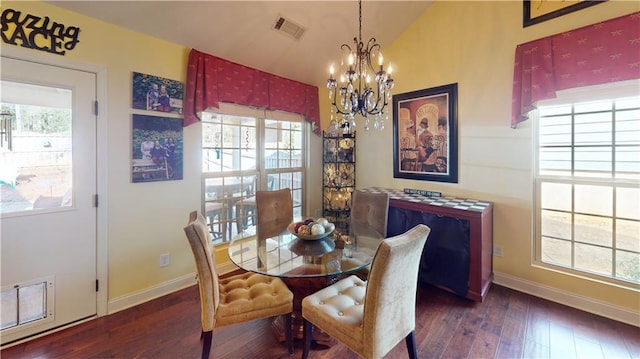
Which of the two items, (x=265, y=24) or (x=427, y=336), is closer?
(x=427, y=336)

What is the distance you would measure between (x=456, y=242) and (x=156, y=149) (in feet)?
10.1

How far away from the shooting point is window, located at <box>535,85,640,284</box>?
2273 millimetres

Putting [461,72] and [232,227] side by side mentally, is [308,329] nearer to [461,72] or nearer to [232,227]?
[232,227]

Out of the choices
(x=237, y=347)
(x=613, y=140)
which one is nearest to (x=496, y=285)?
(x=613, y=140)

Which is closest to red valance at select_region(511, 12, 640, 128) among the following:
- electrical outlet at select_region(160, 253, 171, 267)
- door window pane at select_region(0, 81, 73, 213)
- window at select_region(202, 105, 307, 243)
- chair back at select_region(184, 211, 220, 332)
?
window at select_region(202, 105, 307, 243)

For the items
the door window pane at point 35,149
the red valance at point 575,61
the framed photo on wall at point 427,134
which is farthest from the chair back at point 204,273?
the red valance at point 575,61

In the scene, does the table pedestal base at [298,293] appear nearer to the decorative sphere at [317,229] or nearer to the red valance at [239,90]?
the decorative sphere at [317,229]

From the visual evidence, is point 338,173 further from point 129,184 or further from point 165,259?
point 129,184

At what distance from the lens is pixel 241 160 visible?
343 centimetres

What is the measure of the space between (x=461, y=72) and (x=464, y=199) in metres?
1.45

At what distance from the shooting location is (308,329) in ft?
5.65

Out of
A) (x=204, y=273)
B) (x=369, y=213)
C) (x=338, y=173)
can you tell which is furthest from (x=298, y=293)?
(x=338, y=173)

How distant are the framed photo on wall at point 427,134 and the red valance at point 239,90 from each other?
128 cm

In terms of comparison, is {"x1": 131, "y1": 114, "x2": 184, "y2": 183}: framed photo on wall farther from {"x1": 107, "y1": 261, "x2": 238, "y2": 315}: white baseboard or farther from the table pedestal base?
the table pedestal base
